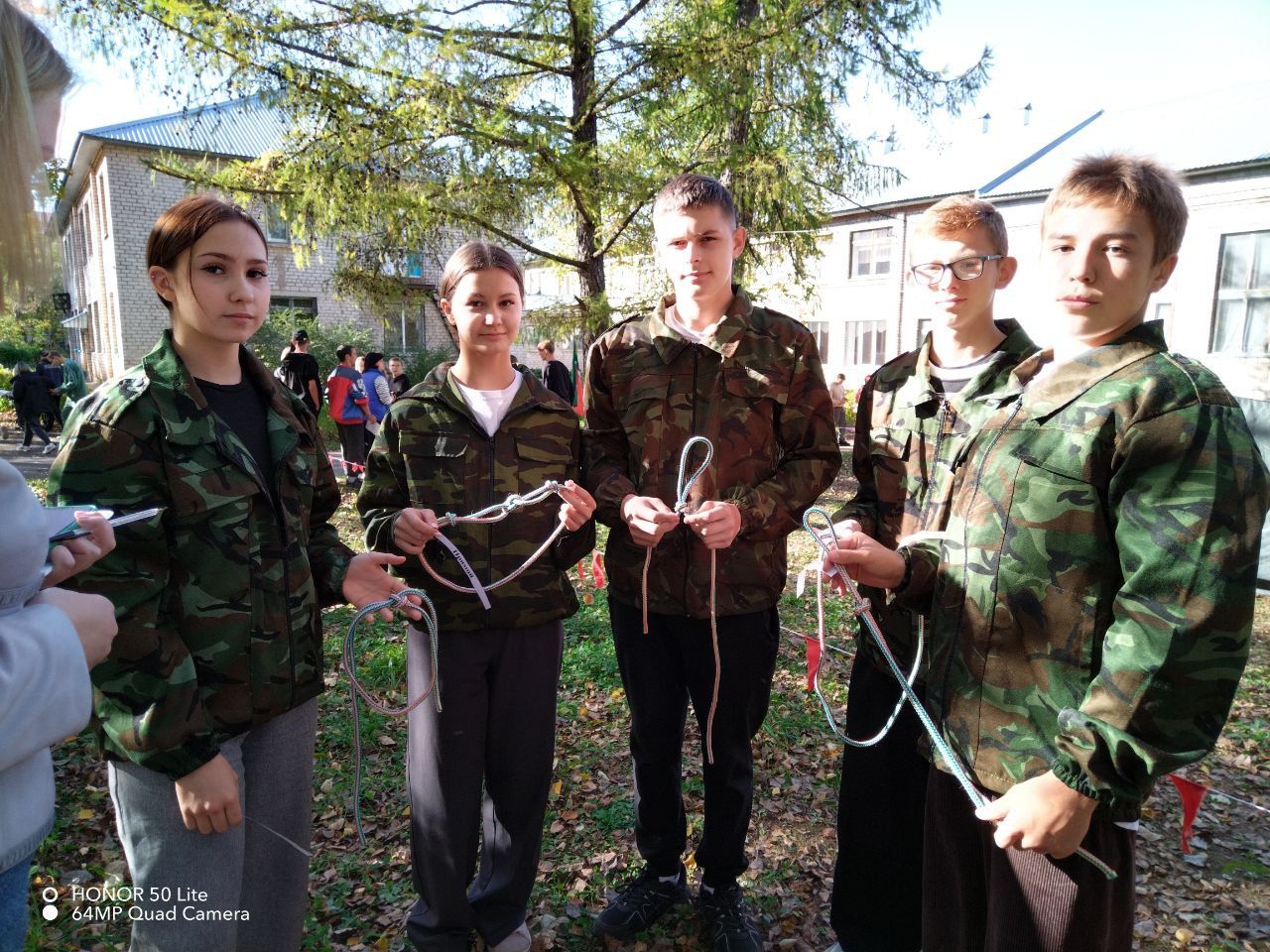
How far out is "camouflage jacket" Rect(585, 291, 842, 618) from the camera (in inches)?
98.0

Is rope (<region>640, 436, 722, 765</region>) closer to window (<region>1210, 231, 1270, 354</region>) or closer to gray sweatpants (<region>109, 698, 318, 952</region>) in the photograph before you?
gray sweatpants (<region>109, 698, 318, 952</region>)

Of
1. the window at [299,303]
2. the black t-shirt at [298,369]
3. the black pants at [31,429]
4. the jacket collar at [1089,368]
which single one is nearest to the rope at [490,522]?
the jacket collar at [1089,368]

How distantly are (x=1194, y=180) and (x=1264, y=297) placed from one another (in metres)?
3.10

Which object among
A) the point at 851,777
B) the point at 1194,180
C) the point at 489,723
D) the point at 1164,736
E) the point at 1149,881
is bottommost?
the point at 1149,881

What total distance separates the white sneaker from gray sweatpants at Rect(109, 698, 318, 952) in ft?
2.33

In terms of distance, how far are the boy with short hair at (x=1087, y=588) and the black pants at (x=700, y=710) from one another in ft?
2.51

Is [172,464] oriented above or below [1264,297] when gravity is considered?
below

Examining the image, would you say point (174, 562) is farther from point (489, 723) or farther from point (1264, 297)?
point (1264, 297)

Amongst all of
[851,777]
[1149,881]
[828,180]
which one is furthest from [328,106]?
[1149,881]

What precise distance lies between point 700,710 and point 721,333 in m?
1.28

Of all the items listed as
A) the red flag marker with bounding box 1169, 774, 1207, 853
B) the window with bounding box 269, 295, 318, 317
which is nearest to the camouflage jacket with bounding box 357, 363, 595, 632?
the red flag marker with bounding box 1169, 774, 1207, 853

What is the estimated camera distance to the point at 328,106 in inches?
252

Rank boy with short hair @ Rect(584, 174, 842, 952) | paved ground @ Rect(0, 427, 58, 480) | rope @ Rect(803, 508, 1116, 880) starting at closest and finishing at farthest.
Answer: rope @ Rect(803, 508, 1116, 880) → boy with short hair @ Rect(584, 174, 842, 952) → paved ground @ Rect(0, 427, 58, 480)

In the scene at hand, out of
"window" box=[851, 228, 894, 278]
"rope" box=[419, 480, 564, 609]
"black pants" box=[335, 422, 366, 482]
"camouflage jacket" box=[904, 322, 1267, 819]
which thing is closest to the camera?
"camouflage jacket" box=[904, 322, 1267, 819]
